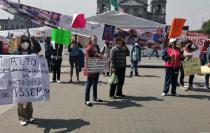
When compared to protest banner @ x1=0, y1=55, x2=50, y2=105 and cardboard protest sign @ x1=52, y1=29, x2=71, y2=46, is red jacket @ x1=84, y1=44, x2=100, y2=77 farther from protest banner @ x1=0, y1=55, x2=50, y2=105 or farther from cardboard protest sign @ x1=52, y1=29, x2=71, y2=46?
cardboard protest sign @ x1=52, y1=29, x2=71, y2=46

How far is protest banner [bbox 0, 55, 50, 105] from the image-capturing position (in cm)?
855

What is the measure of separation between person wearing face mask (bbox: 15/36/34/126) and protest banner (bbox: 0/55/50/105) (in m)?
0.39

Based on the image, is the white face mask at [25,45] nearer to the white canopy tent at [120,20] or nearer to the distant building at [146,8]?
the white canopy tent at [120,20]

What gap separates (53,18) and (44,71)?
9711 millimetres

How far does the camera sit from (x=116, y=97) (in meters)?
12.8

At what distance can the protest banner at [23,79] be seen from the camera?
28.0 feet

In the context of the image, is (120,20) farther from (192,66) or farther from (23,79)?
(23,79)

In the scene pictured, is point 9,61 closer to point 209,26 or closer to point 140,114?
point 140,114

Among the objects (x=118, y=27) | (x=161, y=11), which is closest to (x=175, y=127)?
(x=118, y=27)

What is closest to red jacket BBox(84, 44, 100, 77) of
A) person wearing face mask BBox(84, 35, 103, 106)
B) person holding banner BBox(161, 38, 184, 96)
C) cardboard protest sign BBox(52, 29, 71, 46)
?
person wearing face mask BBox(84, 35, 103, 106)

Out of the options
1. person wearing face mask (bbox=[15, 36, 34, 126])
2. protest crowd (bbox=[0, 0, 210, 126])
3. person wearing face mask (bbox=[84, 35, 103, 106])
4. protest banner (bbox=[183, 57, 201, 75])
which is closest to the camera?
→ person wearing face mask (bbox=[15, 36, 34, 126])

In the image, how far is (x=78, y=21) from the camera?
58.1 ft

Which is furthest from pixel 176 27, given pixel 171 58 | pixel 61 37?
pixel 61 37

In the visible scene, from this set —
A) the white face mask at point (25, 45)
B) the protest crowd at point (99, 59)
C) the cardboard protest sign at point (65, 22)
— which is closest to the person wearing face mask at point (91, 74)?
the protest crowd at point (99, 59)
